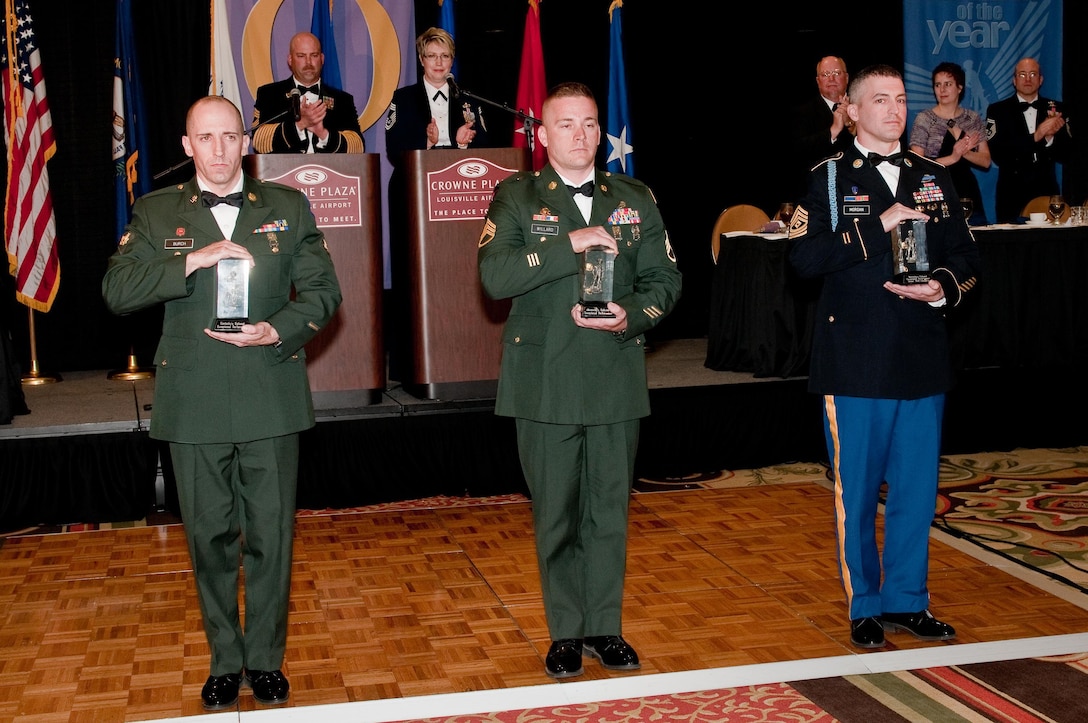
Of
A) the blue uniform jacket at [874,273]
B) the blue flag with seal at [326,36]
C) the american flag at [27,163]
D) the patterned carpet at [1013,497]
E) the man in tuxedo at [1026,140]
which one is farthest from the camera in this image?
the man in tuxedo at [1026,140]

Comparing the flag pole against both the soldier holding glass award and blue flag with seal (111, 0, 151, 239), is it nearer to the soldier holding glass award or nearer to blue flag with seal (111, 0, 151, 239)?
blue flag with seal (111, 0, 151, 239)

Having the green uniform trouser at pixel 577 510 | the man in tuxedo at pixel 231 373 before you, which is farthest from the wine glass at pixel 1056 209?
the man in tuxedo at pixel 231 373

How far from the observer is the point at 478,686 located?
3721 mm

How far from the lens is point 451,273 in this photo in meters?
6.24

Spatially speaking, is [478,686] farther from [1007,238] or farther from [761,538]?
[1007,238]

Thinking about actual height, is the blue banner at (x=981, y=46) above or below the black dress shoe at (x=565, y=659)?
above

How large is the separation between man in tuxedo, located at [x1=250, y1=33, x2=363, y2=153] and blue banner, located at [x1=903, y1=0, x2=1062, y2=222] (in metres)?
5.02

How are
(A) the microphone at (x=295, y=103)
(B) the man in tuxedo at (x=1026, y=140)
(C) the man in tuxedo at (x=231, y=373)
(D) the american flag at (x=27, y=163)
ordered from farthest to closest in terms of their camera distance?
(B) the man in tuxedo at (x=1026, y=140)
(D) the american flag at (x=27, y=163)
(A) the microphone at (x=295, y=103)
(C) the man in tuxedo at (x=231, y=373)

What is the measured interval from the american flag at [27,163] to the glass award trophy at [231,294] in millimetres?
4810

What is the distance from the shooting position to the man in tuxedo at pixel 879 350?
3.83 m

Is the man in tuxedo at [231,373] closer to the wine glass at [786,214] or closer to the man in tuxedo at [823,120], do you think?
the wine glass at [786,214]

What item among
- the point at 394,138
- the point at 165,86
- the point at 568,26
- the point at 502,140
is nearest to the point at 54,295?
the point at 165,86

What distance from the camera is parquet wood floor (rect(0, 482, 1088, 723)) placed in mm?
3809

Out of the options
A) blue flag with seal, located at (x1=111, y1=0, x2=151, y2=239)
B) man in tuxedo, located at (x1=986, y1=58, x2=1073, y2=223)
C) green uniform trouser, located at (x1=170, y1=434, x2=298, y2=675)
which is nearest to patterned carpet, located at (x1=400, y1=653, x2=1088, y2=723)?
green uniform trouser, located at (x1=170, y1=434, x2=298, y2=675)
